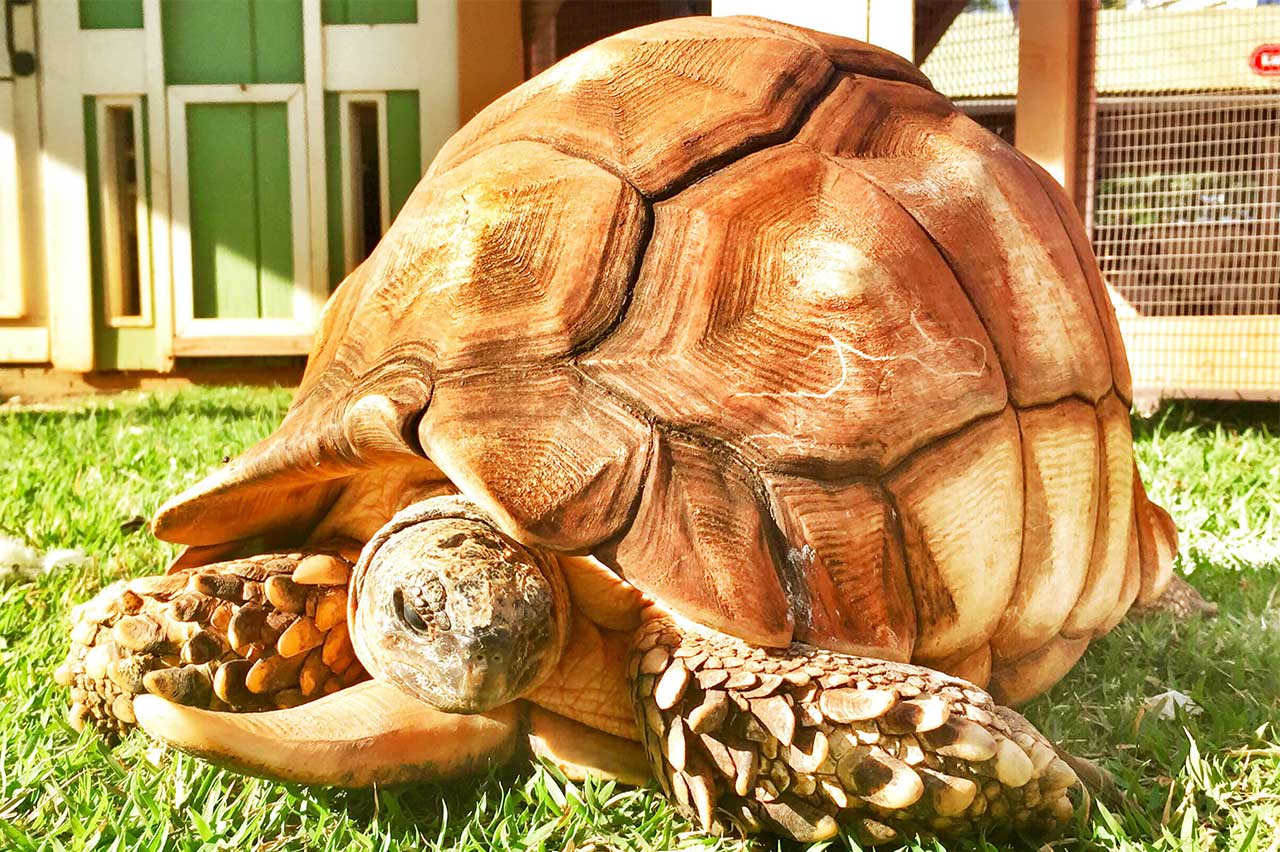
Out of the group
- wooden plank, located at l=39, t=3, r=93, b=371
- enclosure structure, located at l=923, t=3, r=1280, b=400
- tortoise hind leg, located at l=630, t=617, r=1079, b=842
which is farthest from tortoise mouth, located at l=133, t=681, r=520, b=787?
wooden plank, located at l=39, t=3, r=93, b=371

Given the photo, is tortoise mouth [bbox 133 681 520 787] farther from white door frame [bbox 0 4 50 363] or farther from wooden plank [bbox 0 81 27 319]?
wooden plank [bbox 0 81 27 319]

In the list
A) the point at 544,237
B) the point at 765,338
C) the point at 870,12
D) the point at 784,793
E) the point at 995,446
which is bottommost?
the point at 784,793

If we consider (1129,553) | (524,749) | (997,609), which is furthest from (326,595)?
(1129,553)

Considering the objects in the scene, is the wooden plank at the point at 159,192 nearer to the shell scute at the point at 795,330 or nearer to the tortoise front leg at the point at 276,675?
the tortoise front leg at the point at 276,675

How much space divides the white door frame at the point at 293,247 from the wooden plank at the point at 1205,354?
4.23 metres

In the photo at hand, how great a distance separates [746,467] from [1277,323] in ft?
15.1

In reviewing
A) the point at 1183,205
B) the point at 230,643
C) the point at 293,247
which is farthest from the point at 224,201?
the point at 230,643

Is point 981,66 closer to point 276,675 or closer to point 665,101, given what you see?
point 665,101

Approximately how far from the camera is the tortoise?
1.44 metres

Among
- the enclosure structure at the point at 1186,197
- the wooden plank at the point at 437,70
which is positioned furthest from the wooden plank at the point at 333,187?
the enclosure structure at the point at 1186,197

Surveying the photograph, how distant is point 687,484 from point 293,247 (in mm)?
5682

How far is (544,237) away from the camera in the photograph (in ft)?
5.33

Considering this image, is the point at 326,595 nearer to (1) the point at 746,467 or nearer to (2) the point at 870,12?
(1) the point at 746,467

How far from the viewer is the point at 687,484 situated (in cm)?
146
